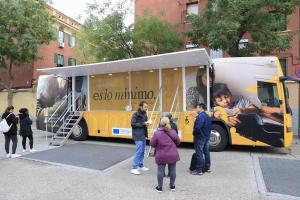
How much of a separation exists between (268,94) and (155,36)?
9.03 metres

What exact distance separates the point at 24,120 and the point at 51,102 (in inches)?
182

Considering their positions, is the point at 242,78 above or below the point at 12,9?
below

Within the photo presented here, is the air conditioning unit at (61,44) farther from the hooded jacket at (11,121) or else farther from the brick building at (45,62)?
the hooded jacket at (11,121)

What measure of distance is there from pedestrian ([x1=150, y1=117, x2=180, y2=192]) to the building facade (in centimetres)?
1320

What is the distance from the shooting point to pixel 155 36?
1895 cm

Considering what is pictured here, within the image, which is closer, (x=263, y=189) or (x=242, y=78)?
(x=263, y=189)

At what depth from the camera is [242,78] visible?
37.7ft

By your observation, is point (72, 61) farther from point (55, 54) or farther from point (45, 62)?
point (45, 62)

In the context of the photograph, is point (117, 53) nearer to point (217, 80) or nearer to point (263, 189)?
point (217, 80)

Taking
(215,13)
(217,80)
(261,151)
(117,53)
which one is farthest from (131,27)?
(261,151)

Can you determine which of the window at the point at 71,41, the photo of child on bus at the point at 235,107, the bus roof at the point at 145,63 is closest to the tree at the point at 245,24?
the bus roof at the point at 145,63

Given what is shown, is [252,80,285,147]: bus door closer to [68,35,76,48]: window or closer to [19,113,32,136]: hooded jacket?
[19,113,32,136]: hooded jacket

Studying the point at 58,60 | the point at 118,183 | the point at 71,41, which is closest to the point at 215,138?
the point at 118,183

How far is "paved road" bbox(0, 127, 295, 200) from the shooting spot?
6.61 meters
